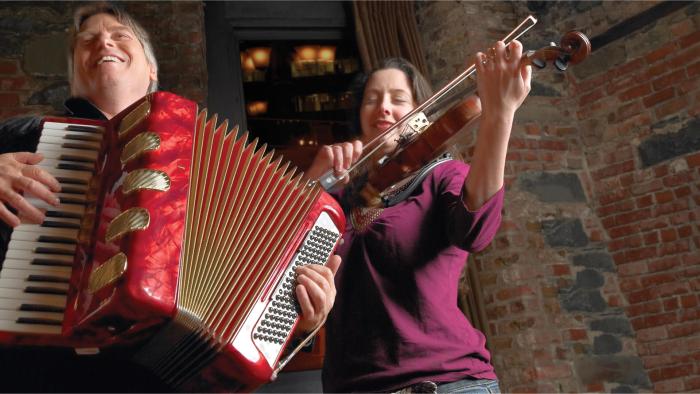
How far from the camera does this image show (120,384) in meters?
0.99

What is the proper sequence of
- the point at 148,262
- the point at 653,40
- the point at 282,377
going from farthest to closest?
the point at 653,40 → the point at 282,377 → the point at 148,262

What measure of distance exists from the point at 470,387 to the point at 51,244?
2.66 ft

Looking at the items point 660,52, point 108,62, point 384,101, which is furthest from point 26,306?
point 660,52

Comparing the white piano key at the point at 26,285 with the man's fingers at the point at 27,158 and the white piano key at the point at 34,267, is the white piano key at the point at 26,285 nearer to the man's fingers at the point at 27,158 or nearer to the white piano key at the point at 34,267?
the white piano key at the point at 34,267

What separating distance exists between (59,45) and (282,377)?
5.99 ft

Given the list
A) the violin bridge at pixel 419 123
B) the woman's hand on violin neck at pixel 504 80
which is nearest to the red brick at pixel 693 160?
the violin bridge at pixel 419 123

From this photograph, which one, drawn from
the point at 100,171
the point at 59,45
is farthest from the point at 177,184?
the point at 59,45

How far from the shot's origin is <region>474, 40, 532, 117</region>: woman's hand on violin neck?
1165mm

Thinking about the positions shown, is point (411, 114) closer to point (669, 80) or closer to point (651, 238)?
point (651, 238)

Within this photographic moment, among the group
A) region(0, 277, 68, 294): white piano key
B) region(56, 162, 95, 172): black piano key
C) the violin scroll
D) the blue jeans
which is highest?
the violin scroll

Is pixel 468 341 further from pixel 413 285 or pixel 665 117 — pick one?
pixel 665 117

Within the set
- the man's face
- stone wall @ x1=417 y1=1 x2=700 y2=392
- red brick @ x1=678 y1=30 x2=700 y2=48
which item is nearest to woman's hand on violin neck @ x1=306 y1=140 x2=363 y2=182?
the man's face

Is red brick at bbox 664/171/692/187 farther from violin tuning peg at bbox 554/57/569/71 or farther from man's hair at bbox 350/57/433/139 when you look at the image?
violin tuning peg at bbox 554/57/569/71

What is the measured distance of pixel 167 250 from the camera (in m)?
0.90
